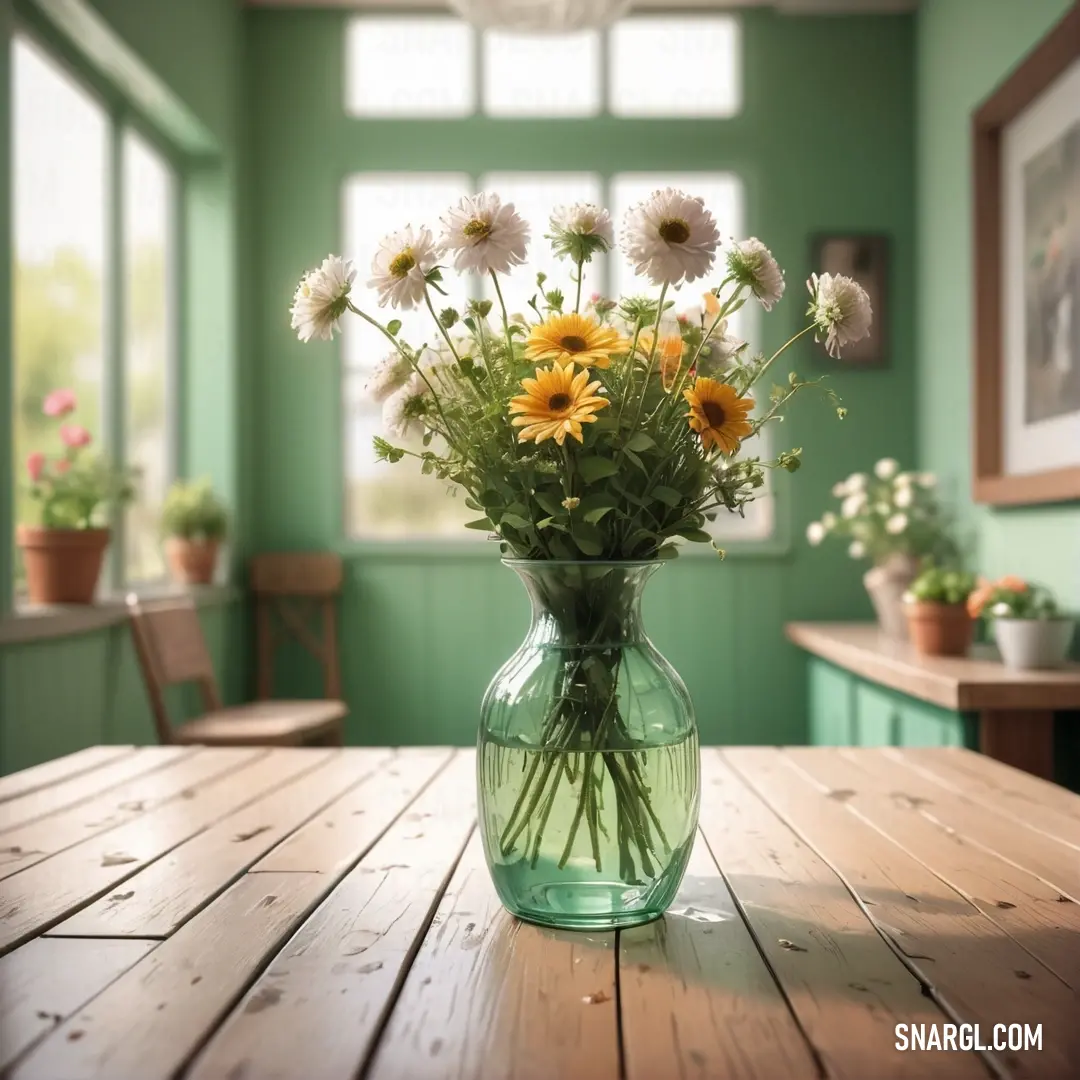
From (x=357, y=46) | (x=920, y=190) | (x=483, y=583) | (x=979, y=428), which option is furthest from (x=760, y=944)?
(x=357, y=46)

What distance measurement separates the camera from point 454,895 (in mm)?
1010

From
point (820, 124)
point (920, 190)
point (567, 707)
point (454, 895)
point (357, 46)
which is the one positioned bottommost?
point (454, 895)

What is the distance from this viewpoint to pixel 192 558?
3787 mm

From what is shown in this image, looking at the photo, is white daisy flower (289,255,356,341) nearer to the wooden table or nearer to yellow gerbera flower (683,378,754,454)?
yellow gerbera flower (683,378,754,454)

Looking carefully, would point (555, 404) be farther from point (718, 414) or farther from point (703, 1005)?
point (703, 1005)

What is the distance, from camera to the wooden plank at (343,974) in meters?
0.67

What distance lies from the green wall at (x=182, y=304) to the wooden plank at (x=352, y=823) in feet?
4.27

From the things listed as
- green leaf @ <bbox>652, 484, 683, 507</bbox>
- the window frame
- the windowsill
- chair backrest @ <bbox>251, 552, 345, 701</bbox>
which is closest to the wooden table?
green leaf @ <bbox>652, 484, 683, 507</bbox>

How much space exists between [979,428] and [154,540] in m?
2.66

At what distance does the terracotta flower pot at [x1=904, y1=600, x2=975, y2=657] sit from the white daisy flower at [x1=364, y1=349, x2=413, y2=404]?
218 centimetres

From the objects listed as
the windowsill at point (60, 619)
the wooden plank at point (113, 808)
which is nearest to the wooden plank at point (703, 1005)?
the wooden plank at point (113, 808)

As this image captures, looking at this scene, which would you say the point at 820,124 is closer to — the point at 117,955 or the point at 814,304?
the point at 814,304

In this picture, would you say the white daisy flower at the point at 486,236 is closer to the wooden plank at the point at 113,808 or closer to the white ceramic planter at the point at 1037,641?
the wooden plank at the point at 113,808

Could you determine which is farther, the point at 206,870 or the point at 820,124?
the point at 820,124
